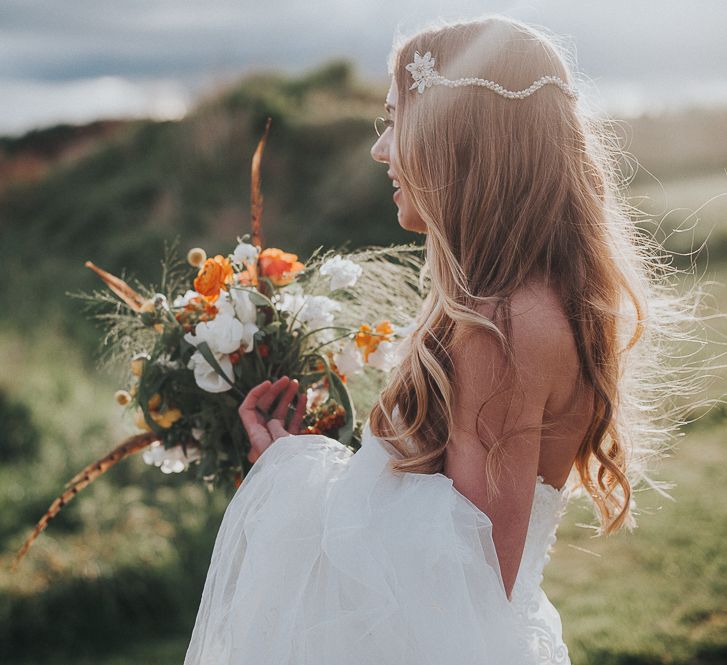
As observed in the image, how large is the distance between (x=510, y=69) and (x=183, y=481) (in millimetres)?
4241

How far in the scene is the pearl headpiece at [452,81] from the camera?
1694 millimetres

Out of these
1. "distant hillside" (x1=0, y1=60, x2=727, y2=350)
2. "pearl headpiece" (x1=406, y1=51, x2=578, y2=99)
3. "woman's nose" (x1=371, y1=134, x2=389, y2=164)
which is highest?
"pearl headpiece" (x1=406, y1=51, x2=578, y2=99)

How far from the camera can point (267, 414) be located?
2.03m

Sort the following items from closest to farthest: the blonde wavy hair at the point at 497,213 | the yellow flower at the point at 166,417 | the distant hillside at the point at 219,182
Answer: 1. the blonde wavy hair at the point at 497,213
2. the yellow flower at the point at 166,417
3. the distant hillside at the point at 219,182

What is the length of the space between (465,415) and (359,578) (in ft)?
1.26

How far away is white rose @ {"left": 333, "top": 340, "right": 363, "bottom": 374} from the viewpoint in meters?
2.17

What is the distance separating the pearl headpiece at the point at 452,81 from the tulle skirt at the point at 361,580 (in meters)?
0.79

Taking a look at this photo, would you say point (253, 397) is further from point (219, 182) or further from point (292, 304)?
point (219, 182)

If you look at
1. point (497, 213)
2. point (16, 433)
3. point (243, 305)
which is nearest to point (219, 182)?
point (16, 433)

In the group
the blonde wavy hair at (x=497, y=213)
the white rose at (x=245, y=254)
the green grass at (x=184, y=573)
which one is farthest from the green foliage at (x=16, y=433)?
the blonde wavy hair at (x=497, y=213)

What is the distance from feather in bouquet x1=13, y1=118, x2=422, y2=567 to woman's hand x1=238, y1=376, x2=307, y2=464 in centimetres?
7

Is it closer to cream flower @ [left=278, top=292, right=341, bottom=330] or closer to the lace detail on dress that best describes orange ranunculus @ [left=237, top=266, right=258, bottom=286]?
cream flower @ [left=278, top=292, right=341, bottom=330]

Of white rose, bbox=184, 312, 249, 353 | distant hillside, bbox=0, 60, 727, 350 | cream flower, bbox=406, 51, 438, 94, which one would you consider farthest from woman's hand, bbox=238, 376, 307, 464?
distant hillside, bbox=0, 60, 727, 350

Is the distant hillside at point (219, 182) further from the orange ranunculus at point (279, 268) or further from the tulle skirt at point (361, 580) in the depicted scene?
the tulle skirt at point (361, 580)
